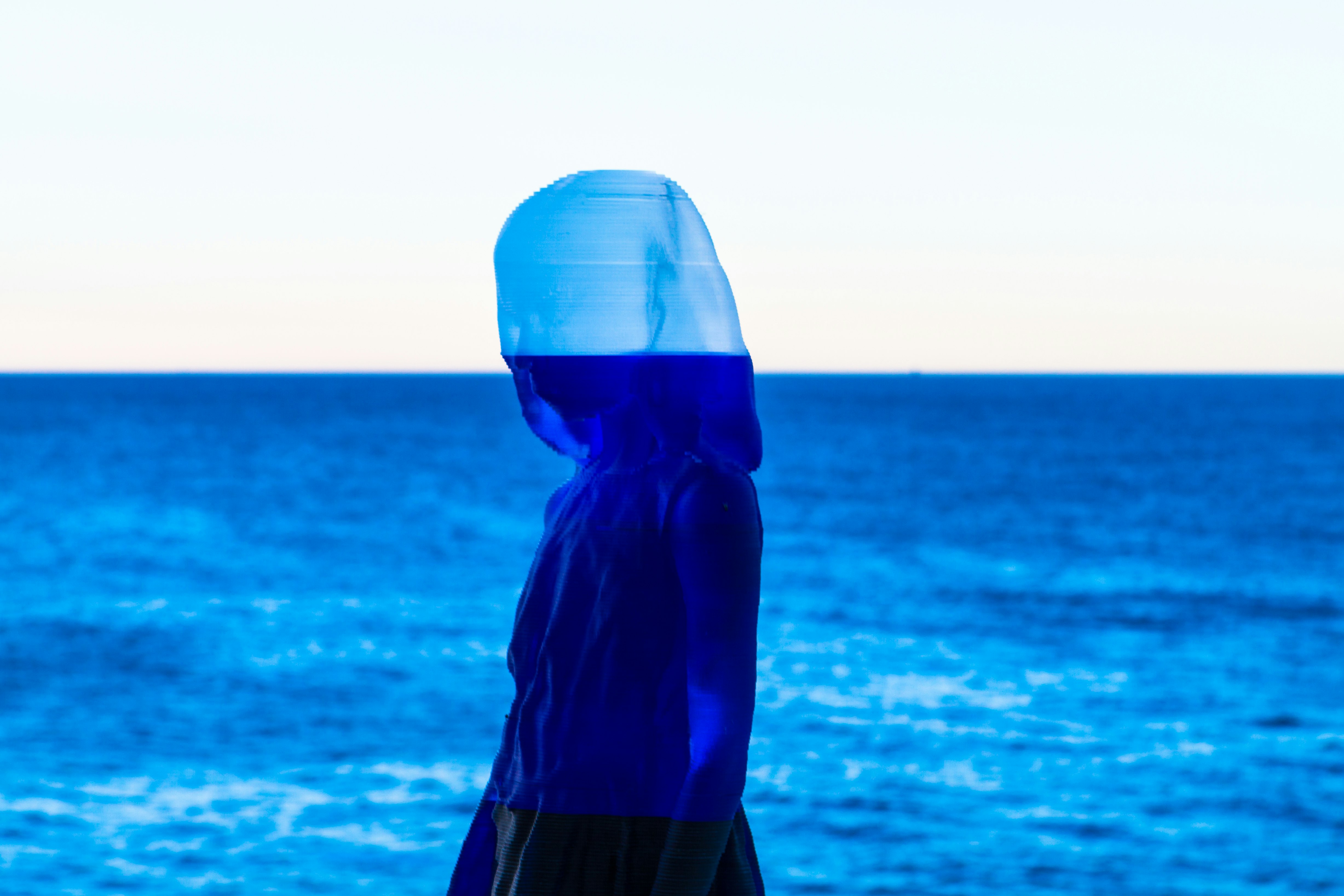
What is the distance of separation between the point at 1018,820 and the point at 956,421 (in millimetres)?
104737

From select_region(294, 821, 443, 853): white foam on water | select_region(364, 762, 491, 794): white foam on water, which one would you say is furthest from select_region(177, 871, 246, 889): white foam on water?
select_region(364, 762, 491, 794): white foam on water

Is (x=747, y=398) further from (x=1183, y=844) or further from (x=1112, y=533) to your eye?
(x=1112, y=533)

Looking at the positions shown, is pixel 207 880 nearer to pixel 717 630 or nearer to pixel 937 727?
pixel 937 727

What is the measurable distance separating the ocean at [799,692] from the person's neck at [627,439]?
10.4 inches

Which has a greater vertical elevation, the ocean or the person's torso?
the ocean

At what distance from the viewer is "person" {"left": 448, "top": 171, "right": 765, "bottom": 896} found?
1.88m

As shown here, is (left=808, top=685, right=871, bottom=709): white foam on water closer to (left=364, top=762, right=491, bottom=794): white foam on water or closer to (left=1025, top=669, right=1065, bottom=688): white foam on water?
(left=1025, top=669, right=1065, bottom=688): white foam on water

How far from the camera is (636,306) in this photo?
192 centimetres

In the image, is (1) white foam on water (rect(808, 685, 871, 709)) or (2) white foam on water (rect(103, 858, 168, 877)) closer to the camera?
(2) white foam on water (rect(103, 858, 168, 877))

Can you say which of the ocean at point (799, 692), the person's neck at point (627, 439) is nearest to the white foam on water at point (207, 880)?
the ocean at point (799, 692)

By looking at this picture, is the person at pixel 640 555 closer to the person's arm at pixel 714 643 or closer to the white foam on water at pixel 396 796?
the person's arm at pixel 714 643

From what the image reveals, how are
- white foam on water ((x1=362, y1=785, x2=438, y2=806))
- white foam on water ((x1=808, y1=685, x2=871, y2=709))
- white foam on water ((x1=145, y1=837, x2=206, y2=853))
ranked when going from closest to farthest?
white foam on water ((x1=145, y1=837, x2=206, y2=853)) → white foam on water ((x1=362, y1=785, x2=438, y2=806)) → white foam on water ((x1=808, y1=685, x2=871, y2=709))

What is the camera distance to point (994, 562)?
36750 mm

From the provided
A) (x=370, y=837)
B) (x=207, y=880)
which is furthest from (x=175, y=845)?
(x=370, y=837)
